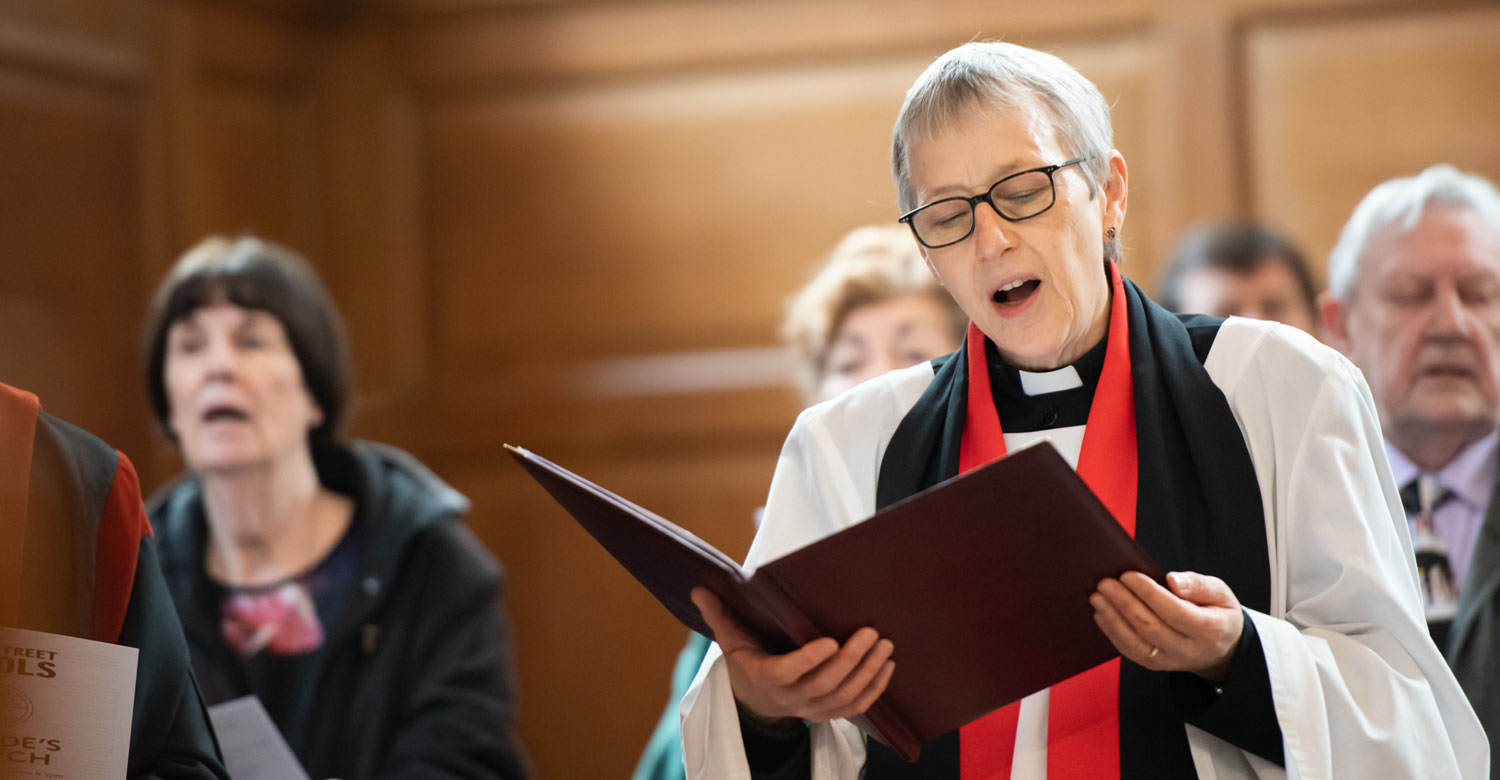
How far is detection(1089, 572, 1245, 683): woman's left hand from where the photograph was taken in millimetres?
1438

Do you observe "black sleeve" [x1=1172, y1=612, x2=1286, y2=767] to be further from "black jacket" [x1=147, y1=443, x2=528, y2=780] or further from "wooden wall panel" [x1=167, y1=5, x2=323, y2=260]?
"wooden wall panel" [x1=167, y1=5, x2=323, y2=260]

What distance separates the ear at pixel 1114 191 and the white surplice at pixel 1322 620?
0.20 metres

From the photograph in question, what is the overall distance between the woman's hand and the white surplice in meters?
0.13

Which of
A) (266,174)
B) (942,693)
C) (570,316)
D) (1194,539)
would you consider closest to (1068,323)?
(1194,539)

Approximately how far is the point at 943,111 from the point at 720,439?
3.00m

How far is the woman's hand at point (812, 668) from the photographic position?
1525 millimetres

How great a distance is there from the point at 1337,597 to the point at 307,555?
7.61ft

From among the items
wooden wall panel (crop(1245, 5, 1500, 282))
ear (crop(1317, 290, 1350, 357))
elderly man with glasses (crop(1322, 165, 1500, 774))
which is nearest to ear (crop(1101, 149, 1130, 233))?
elderly man with glasses (crop(1322, 165, 1500, 774))

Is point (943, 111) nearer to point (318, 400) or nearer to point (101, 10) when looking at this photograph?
point (318, 400)

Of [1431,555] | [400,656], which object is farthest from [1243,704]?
[400,656]

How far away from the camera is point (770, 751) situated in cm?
173

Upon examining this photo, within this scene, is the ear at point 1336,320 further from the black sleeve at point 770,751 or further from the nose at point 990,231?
the black sleeve at point 770,751

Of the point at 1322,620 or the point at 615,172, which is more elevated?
the point at 615,172

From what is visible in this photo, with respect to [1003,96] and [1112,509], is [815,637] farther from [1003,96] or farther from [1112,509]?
[1003,96]
